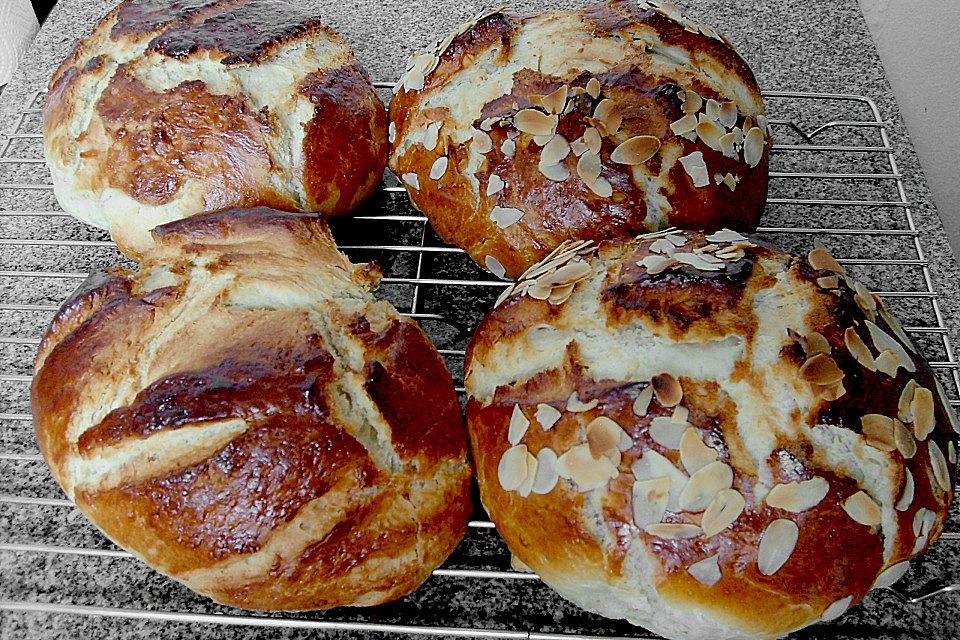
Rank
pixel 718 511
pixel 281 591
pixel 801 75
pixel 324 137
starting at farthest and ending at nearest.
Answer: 1. pixel 801 75
2. pixel 324 137
3. pixel 281 591
4. pixel 718 511

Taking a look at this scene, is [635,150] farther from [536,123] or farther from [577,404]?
[577,404]

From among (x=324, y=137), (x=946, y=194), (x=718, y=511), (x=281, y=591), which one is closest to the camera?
(x=718, y=511)

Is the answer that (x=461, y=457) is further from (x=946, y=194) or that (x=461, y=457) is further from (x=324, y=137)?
(x=946, y=194)

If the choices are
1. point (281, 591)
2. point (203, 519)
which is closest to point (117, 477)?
point (203, 519)

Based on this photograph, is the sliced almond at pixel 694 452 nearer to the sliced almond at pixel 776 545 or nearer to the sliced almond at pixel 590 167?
the sliced almond at pixel 776 545

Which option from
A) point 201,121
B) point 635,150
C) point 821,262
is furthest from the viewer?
point 201,121

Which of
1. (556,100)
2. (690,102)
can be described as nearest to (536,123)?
(556,100)

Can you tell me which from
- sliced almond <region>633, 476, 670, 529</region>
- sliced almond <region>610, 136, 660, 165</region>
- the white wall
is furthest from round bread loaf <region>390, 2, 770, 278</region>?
the white wall
